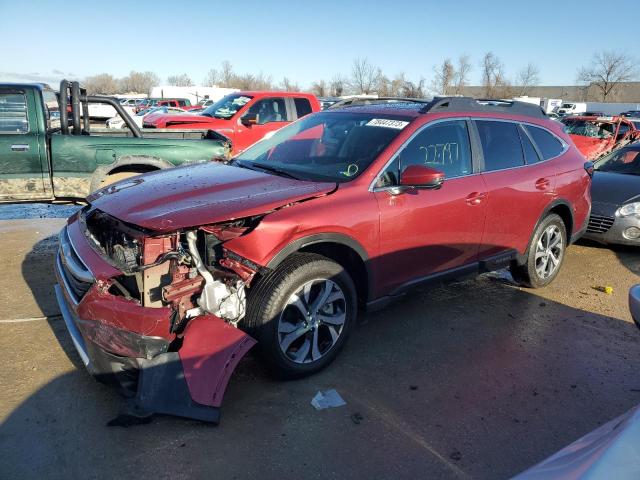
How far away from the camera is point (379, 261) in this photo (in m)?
3.65

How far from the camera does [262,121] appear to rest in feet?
32.1

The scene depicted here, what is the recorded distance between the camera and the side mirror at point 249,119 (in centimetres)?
952

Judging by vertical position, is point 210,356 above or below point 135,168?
below

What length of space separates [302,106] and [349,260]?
7.19m

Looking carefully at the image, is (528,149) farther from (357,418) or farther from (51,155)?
(51,155)

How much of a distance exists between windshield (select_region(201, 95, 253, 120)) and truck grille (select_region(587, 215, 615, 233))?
6.63 metres

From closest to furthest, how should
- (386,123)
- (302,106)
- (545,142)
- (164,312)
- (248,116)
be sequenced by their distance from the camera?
1. (164,312)
2. (386,123)
3. (545,142)
4. (248,116)
5. (302,106)

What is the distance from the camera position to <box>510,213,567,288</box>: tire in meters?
5.05

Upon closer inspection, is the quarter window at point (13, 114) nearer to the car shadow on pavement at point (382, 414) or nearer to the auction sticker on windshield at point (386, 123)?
the car shadow on pavement at point (382, 414)

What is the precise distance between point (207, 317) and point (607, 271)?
5265mm

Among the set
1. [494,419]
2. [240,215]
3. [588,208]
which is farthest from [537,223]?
[240,215]

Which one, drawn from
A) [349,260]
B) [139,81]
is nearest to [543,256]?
[349,260]

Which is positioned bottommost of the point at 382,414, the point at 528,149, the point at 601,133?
the point at 382,414

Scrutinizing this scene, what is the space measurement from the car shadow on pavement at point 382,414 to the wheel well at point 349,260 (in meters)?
0.54
